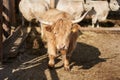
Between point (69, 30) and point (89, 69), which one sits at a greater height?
point (69, 30)

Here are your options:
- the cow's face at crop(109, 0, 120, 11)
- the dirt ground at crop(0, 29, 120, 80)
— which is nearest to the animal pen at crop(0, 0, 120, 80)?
the dirt ground at crop(0, 29, 120, 80)

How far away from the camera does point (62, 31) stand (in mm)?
6176

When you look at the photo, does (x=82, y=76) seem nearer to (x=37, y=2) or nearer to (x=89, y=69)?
(x=89, y=69)

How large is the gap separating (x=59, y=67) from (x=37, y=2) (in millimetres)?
4130

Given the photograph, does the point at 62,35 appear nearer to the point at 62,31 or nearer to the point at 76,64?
the point at 62,31

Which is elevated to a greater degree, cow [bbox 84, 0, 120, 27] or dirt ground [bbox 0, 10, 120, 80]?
cow [bbox 84, 0, 120, 27]

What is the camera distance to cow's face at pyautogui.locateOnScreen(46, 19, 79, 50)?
6.12m

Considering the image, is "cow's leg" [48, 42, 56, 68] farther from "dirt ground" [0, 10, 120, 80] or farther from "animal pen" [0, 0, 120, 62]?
"animal pen" [0, 0, 120, 62]

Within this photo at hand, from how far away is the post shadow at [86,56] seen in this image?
7685mm

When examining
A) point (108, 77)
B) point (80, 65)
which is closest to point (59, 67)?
point (80, 65)

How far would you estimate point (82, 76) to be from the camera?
6.87 metres

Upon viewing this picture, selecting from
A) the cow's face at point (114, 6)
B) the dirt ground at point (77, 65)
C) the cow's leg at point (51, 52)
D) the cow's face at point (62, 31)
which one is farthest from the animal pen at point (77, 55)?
the cow's face at point (114, 6)

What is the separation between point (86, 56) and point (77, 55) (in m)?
0.24

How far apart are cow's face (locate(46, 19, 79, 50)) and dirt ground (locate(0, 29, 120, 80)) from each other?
87cm
